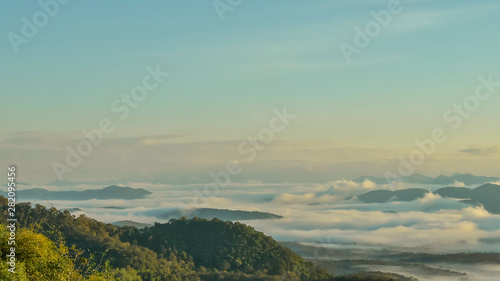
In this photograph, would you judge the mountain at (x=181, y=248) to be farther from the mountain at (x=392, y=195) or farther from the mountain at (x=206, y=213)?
the mountain at (x=392, y=195)

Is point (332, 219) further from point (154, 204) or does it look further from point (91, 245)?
point (91, 245)

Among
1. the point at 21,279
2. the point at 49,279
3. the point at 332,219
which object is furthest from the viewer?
the point at 332,219

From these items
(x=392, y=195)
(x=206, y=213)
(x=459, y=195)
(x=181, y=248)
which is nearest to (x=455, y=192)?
(x=459, y=195)

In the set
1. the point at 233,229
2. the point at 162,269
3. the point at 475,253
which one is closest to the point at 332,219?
the point at 475,253

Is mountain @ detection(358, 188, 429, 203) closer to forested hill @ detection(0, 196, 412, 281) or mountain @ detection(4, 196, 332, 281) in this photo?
forested hill @ detection(0, 196, 412, 281)

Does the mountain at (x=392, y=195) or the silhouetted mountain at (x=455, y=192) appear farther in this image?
the silhouetted mountain at (x=455, y=192)

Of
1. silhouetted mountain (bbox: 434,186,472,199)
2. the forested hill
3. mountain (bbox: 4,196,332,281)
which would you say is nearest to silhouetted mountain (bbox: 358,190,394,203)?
silhouetted mountain (bbox: 434,186,472,199)

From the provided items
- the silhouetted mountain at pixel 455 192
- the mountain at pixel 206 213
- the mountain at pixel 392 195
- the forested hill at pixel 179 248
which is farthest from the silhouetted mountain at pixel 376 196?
the forested hill at pixel 179 248
